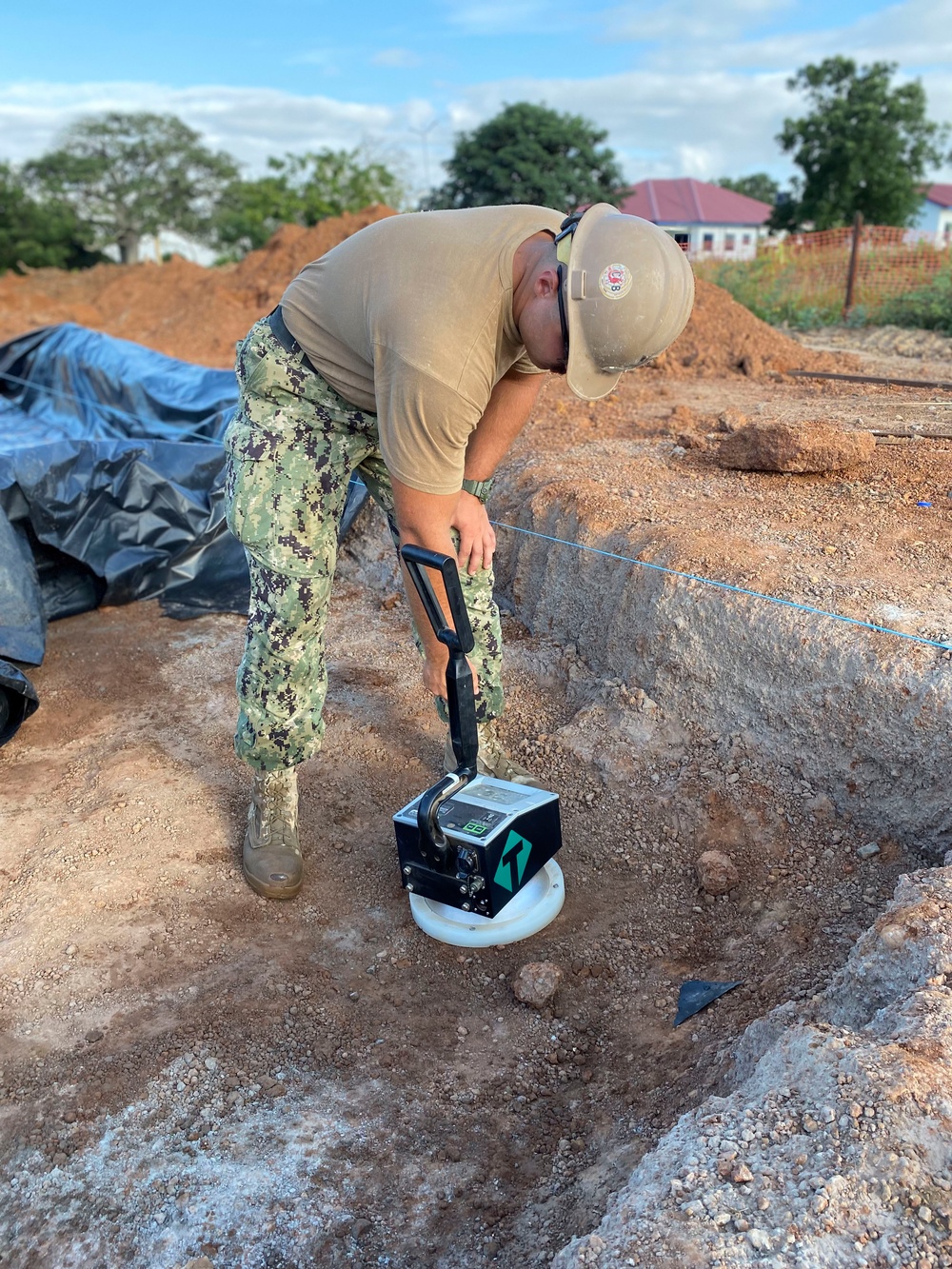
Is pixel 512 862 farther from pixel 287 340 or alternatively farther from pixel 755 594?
pixel 287 340

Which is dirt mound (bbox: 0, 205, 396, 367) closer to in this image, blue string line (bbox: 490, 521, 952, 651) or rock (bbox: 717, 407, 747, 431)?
rock (bbox: 717, 407, 747, 431)

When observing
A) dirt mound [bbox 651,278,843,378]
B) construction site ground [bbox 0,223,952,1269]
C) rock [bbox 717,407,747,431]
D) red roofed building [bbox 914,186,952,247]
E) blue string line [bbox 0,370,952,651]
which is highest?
→ red roofed building [bbox 914,186,952,247]

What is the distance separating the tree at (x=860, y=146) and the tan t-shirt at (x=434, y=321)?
84.2ft

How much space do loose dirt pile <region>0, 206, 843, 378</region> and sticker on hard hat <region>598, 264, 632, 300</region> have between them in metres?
4.60

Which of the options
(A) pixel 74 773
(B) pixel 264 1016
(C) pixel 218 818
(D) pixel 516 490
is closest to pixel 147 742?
(A) pixel 74 773

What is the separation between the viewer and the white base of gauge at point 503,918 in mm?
→ 2348

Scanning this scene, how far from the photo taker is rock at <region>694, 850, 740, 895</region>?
8.18 ft

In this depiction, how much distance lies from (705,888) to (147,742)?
208 cm

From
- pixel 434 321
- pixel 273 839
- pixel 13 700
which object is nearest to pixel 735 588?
pixel 434 321

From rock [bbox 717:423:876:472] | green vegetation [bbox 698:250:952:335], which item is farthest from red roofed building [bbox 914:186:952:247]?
rock [bbox 717:423:876:472]

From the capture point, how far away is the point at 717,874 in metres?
2.50

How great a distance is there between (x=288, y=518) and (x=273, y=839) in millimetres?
953

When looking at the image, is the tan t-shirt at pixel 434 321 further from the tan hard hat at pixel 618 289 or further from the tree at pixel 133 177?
the tree at pixel 133 177

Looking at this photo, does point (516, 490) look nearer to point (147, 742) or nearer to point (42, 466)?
point (147, 742)
